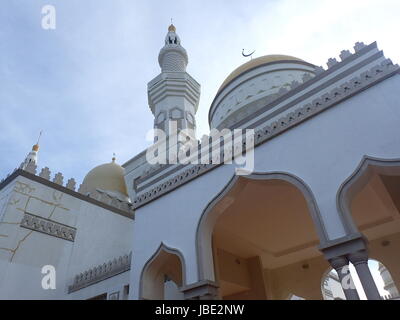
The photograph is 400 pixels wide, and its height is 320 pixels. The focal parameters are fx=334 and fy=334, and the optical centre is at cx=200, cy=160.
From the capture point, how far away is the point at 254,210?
6.18 m

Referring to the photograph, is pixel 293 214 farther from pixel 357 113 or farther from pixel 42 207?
pixel 42 207

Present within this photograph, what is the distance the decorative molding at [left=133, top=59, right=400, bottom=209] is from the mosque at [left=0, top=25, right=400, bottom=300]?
0.02m

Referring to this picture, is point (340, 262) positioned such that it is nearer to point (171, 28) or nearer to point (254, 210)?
point (254, 210)

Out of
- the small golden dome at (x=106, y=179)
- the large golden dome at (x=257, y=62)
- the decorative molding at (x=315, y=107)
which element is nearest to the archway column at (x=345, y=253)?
the decorative molding at (x=315, y=107)

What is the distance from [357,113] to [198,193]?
9.02 feet

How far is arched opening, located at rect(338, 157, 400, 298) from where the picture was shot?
3971mm

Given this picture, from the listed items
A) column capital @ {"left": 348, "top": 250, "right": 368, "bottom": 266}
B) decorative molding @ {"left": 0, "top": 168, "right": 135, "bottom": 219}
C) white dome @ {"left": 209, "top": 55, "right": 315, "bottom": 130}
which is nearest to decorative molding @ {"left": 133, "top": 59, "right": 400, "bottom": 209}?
column capital @ {"left": 348, "top": 250, "right": 368, "bottom": 266}

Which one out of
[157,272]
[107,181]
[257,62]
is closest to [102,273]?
[157,272]

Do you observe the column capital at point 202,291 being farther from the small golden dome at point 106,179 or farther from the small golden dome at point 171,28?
the small golden dome at point 171,28

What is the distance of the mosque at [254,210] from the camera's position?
4121mm

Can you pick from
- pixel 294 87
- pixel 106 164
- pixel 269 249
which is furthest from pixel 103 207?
pixel 294 87

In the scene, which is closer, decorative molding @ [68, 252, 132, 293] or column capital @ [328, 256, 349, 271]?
column capital @ [328, 256, 349, 271]

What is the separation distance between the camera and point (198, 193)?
18.7 ft

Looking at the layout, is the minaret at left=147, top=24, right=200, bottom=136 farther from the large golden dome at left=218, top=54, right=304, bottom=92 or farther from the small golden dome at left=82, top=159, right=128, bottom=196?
the small golden dome at left=82, top=159, right=128, bottom=196
